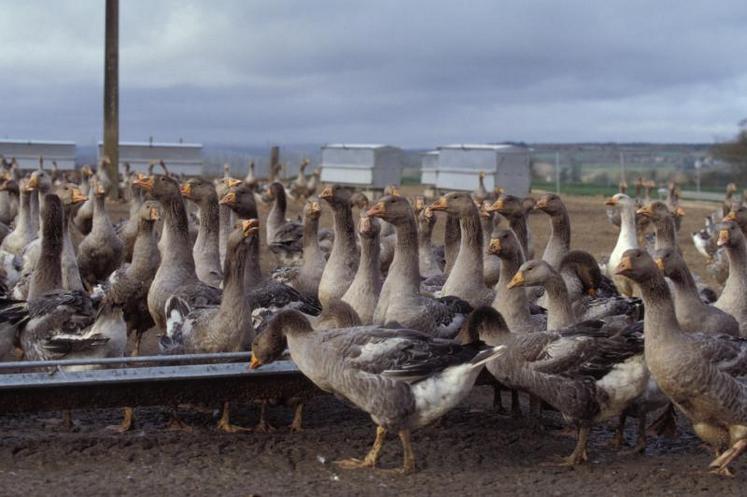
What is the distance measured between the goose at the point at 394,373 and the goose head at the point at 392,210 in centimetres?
251

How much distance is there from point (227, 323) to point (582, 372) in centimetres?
255

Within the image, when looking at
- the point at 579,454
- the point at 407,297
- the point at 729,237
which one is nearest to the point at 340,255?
the point at 407,297

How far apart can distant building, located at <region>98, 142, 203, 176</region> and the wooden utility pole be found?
1490 cm

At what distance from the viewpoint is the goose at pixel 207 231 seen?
34.7ft

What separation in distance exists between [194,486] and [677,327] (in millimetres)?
3035

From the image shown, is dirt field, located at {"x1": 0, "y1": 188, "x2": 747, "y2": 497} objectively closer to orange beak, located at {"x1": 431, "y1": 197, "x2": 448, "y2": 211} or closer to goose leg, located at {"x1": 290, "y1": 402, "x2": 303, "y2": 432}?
goose leg, located at {"x1": 290, "y1": 402, "x2": 303, "y2": 432}

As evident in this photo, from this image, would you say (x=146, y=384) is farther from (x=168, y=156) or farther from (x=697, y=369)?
(x=168, y=156)

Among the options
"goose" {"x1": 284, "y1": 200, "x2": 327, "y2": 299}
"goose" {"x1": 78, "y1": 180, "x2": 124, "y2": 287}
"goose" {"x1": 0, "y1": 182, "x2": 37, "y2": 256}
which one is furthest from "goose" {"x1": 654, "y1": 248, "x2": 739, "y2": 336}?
"goose" {"x1": 0, "y1": 182, "x2": 37, "y2": 256}

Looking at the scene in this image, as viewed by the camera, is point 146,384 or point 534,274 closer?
point 146,384

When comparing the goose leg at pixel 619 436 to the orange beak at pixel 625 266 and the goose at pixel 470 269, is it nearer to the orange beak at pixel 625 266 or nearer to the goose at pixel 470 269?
the orange beak at pixel 625 266

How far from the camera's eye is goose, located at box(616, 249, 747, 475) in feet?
20.7

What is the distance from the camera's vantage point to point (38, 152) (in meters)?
44.9

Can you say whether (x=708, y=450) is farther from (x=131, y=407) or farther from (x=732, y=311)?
(x=131, y=407)

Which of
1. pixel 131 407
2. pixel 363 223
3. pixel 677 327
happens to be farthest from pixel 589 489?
pixel 363 223
